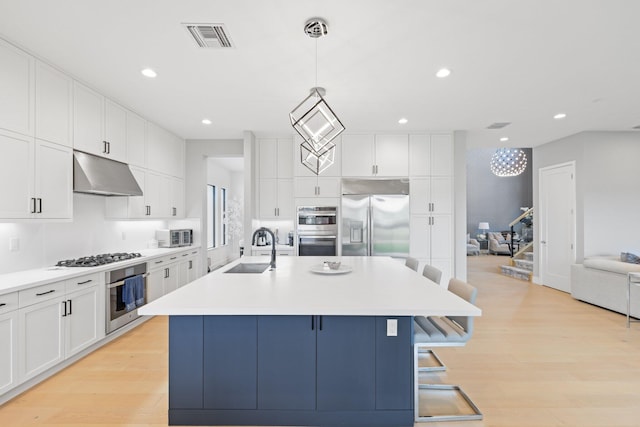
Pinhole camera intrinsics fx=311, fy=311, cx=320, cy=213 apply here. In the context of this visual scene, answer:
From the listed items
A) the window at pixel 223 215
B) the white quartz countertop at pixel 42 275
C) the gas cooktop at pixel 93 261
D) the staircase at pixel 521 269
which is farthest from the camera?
the window at pixel 223 215

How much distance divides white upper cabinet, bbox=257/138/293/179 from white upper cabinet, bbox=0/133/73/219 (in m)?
Answer: 2.81

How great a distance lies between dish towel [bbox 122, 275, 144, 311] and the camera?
3.50 m

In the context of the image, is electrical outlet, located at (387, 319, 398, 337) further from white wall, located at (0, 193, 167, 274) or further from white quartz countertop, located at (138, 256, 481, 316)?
white wall, located at (0, 193, 167, 274)

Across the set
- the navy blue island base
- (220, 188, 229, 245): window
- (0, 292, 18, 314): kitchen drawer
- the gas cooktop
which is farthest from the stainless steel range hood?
(220, 188, 229, 245): window

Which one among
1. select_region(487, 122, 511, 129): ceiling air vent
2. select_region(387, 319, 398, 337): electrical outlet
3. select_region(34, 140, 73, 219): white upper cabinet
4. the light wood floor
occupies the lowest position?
the light wood floor

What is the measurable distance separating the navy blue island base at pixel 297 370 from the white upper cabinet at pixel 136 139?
3071 mm

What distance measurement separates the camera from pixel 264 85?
3361 mm

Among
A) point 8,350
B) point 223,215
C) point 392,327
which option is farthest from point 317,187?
point 223,215

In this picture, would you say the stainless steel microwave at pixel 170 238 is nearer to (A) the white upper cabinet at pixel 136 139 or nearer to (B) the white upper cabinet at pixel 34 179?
(A) the white upper cabinet at pixel 136 139

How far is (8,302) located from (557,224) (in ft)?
24.6

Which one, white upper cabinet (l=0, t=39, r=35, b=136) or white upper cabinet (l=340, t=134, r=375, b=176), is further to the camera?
white upper cabinet (l=340, t=134, r=375, b=176)

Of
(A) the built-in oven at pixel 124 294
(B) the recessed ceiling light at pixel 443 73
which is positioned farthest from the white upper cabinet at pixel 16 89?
(B) the recessed ceiling light at pixel 443 73

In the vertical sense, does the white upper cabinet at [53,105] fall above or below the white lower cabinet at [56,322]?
above

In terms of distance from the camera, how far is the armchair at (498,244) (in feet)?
36.3
